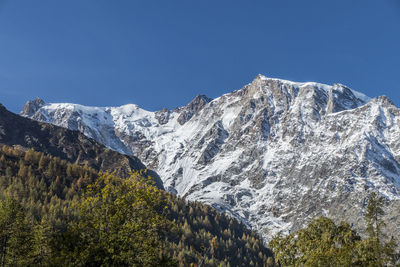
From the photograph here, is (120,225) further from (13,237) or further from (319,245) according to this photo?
(13,237)

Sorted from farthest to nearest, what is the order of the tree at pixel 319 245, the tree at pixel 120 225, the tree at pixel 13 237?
1. the tree at pixel 13 237
2. the tree at pixel 319 245
3. the tree at pixel 120 225

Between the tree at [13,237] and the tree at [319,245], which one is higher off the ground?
the tree at [319,245]

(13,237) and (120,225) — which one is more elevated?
(13,237)

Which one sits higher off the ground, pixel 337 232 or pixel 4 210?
pixel 337 232

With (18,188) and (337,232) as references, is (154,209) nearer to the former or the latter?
(337,232)

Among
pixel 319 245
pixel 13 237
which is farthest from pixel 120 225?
pixel 13 237

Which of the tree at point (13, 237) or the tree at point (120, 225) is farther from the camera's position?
the tree at point (13, 237)

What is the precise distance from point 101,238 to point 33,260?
2478 cm

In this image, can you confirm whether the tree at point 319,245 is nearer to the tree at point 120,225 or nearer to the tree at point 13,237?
the tree at point 120,225

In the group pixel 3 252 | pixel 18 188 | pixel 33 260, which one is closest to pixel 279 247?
pixel 33 260

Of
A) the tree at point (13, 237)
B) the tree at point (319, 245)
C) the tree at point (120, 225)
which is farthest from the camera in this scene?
the tree at point (13, 237)

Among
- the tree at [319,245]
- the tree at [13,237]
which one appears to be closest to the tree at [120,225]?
the tree at [319,245]

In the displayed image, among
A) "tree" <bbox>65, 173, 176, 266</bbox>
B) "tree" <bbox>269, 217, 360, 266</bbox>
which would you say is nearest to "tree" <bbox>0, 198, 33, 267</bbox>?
"tree" <bbox>65, 173, 176, 266</bbox>

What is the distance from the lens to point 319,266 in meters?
37.6
